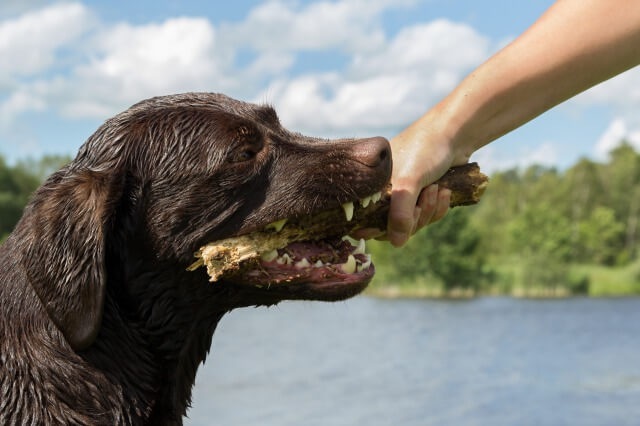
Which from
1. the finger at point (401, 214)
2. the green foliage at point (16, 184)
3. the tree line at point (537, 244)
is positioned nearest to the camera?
the finger at point (401, 214)

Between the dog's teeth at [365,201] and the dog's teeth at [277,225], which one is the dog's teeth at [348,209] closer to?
the dog's teeth at [365,201]

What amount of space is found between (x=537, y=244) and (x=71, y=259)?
69.8m

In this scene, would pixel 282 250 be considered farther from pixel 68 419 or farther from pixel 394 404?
pixel 394 404

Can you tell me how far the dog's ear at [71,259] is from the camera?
318cm

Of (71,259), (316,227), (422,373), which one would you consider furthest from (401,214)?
(422,373)

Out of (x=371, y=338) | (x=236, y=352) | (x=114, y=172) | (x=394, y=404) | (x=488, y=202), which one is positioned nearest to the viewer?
(x=114, y=172)

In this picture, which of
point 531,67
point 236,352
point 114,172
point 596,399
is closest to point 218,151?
point 114,172

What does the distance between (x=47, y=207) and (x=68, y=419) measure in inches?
35.2

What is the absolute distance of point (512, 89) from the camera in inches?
158

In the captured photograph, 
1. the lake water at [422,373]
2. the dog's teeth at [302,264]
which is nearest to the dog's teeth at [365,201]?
the dog's teeth at [302,264]

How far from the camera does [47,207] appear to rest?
10.9ft

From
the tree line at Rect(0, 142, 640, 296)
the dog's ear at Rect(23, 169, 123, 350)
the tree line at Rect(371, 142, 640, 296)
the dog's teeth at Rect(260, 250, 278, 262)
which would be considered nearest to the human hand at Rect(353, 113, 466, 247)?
the dog's teeth at Rect(260, 250, 278, 262)

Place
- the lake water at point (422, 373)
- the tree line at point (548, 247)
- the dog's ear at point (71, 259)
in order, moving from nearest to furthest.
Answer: the dog's ear at point (71, 259) < the lake water at point (422, 373) < the tree line at point (548, 247)

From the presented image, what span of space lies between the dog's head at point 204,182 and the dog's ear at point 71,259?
0.06 metres
